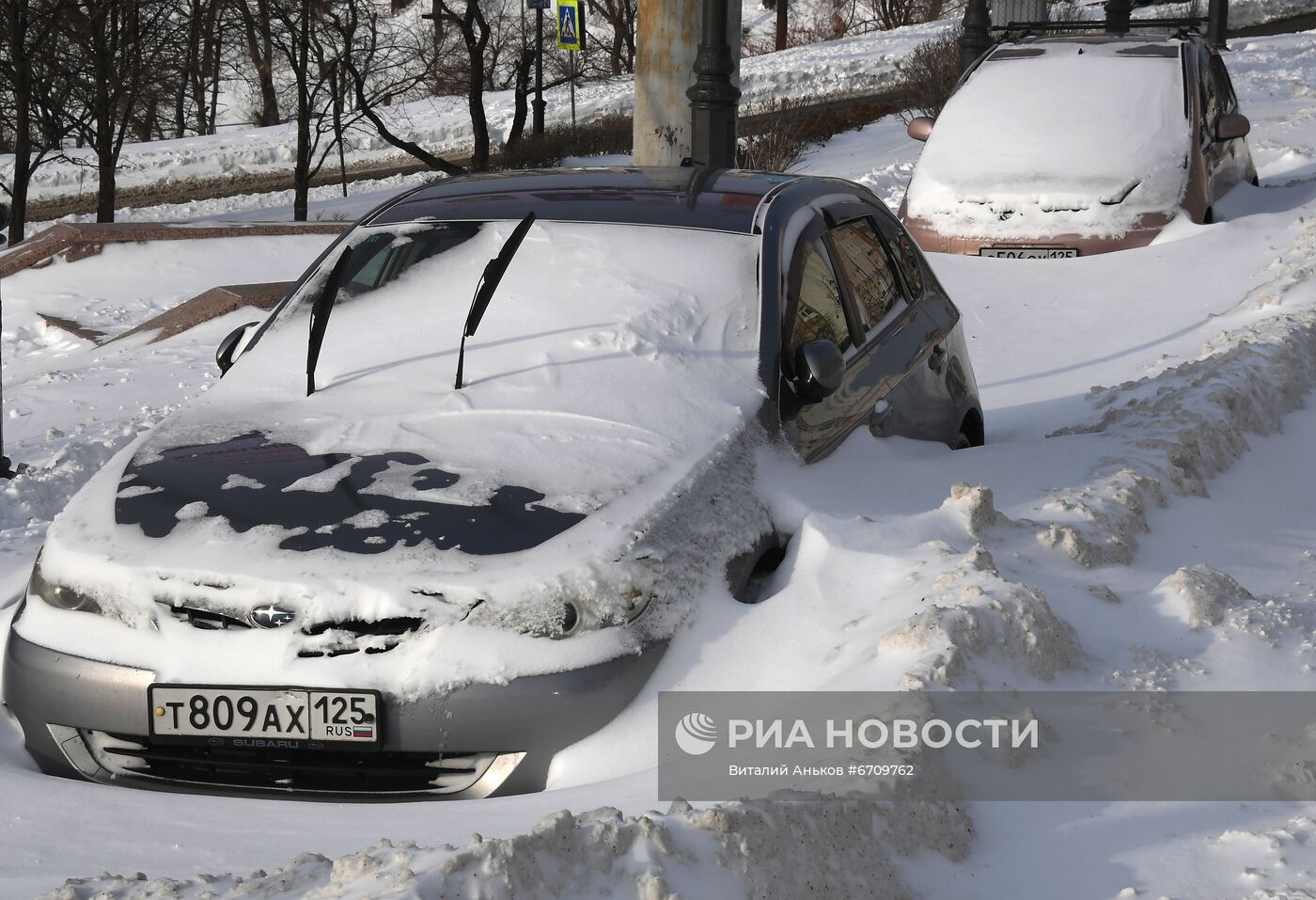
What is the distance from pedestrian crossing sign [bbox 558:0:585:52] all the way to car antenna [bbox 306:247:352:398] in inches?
792

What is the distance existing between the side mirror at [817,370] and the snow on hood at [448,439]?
0.51ft

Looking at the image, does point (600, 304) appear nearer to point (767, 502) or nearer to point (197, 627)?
point (767, 502)

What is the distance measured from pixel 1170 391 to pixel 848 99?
2426 centimetres

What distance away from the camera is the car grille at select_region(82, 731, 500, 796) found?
3246mm

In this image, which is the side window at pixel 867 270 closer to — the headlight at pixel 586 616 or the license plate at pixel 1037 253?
the headlight at pixel 586 616

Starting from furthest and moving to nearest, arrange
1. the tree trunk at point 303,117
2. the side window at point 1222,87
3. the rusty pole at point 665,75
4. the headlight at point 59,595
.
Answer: the tree trunk at point 303,117 < the side window at point 1222,87 < the rusty pole at point 665,75 < the headlight at point 59,595

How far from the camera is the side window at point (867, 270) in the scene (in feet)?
16.6

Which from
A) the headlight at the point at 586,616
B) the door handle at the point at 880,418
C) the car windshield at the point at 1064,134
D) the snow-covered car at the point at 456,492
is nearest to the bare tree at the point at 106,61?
Answer: the car windshield at the point at 1064,134

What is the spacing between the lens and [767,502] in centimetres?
397

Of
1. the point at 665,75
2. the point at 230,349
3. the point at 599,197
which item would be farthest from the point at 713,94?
the point at 230,349

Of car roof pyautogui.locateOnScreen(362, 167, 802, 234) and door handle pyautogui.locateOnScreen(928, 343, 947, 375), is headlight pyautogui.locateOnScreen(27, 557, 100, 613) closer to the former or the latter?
car roof pyautogui.locateOnScreen(362, 167, 802, 234)

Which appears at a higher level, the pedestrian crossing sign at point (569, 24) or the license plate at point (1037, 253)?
the pedestrian crossing sign at point (569, 24)

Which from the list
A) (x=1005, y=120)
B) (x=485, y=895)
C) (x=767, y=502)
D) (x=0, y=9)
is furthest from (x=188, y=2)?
(x=485, y=895)

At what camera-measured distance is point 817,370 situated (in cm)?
430
